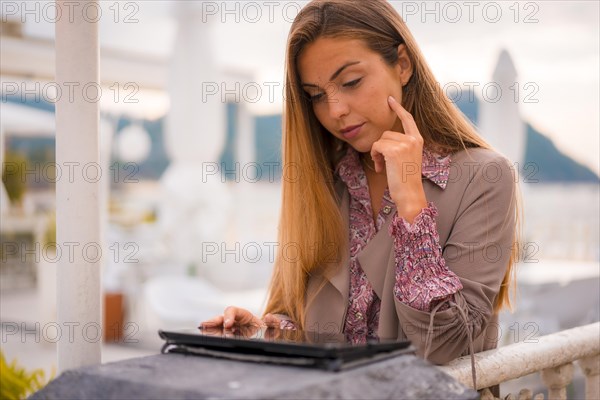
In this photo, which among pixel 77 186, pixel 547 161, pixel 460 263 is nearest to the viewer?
pixel 77 186

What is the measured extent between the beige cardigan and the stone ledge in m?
0.34

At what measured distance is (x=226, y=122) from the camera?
619cm

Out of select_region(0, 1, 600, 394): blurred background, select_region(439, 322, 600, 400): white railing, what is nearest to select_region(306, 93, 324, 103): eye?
select_region(439, 322, 600, 400): white railing

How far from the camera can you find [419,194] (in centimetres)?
125

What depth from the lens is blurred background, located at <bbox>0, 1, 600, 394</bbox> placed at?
14.0 ft

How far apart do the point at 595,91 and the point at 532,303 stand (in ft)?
4.54

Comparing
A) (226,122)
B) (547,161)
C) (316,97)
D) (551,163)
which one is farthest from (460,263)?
(226,122)

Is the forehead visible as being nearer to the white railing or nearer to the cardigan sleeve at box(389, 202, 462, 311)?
the cardigan sleeve at box(389, 202, 462, 311)

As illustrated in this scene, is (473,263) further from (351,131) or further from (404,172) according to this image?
(351,131)

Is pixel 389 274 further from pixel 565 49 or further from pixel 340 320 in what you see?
pixel 565 49

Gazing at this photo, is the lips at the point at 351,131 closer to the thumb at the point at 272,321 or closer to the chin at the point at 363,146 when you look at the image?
the chin at the point at 363,146

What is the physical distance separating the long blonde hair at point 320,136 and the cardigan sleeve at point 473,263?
0.48 ft

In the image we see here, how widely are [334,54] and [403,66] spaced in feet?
0.64

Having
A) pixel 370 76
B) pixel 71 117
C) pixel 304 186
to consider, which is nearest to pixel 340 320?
pixel 304 186
